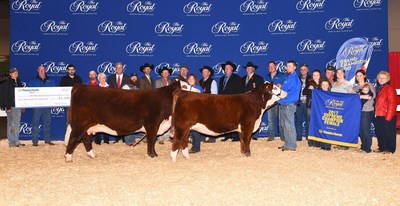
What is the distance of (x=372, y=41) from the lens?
11.1 metres

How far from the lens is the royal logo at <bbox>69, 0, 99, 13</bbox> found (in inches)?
440

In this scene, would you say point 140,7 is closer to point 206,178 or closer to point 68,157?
point 68,157

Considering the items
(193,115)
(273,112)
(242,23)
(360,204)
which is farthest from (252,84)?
(360,204)

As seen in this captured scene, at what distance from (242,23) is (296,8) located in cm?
139

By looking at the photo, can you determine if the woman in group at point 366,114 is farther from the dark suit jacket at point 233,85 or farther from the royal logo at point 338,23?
the royal logo at point 338,23

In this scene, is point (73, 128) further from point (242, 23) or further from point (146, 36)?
point (242, 23)

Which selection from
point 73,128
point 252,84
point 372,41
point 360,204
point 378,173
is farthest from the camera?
point 372,41

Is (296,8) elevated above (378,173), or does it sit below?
above

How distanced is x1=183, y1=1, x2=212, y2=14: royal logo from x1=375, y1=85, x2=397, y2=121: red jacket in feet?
16.6

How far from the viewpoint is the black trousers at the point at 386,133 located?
25.7ft

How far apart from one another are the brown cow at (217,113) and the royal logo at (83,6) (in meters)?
4.93

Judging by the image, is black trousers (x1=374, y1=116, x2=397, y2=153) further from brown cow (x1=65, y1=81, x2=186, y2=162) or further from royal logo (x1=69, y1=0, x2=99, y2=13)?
royal logo (x1=69, y1=0, x2=99, y2=13)

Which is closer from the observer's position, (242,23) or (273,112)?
(273,112)

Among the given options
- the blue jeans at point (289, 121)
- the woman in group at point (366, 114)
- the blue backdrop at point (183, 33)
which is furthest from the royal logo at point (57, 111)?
the woman in group at point (366, 114)
